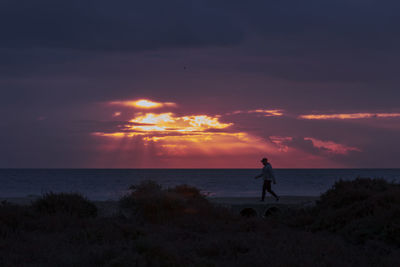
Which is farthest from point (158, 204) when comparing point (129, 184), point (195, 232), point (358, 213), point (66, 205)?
point (129, 184)

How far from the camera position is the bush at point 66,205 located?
16.8m

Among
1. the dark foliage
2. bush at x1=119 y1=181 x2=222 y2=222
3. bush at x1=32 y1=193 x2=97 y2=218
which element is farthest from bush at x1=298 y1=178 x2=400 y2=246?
bush at x1=32 y1=193 x2=97 y2=218

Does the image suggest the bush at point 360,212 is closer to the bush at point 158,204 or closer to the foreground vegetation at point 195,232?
the foreground vegetation at point 195,232

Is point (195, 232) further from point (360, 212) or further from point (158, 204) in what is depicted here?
point (360, 212)

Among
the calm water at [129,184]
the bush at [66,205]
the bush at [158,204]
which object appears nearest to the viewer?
the bush at [158,204]

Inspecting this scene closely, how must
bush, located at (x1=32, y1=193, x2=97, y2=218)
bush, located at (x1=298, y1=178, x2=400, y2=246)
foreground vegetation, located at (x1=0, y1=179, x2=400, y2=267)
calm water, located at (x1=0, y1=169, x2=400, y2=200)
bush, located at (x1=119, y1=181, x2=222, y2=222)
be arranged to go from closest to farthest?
foreground vegetation, located at (x1=0, y1=179, x2=400, y2=267) → bush, located at (x1=298, y1=178, x2=400, y2=246) → bush, located at (x1=119, y1=181, x2=222, y2=222) → bush, located at (x1=32, y1=193, x2=97, y2=218) → calm water, located at (x1=0, y1=169, x2=400, y2=200)

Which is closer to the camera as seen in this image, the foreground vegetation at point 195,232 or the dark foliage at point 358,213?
the foreground vegetation at point 195,232

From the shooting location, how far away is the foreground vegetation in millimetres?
9898

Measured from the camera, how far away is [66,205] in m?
17.0

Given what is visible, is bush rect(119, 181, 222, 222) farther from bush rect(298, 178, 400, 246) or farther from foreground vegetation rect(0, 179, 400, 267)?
bush rect(298, 178, 400, 246)

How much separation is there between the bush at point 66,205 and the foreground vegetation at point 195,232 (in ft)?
0.12

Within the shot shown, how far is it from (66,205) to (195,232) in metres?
5.43

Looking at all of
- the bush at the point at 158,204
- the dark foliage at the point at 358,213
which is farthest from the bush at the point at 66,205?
the dark foliage at the point at 358,213

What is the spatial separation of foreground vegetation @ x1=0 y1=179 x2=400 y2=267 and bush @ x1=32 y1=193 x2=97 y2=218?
0.12 ft
